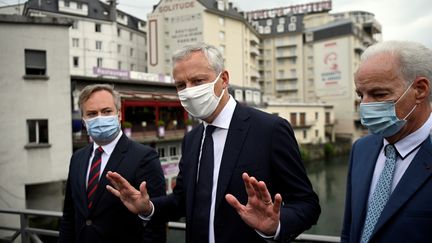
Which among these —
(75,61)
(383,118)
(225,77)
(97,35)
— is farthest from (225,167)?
(97,35)

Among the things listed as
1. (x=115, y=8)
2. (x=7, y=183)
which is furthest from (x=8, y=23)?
(x=115, y=8)

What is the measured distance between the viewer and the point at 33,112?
1459 cm

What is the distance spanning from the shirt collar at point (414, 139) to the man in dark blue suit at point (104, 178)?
147 cm

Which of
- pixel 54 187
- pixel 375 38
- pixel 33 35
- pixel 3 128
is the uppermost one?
pixel 375 38

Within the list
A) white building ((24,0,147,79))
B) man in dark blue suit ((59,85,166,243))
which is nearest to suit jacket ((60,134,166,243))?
man in dark blue suit ((59,85,166,243))

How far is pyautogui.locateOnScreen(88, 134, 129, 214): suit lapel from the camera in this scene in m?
2.73

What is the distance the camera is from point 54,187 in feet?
50.0

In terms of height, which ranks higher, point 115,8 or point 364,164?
point 115,8

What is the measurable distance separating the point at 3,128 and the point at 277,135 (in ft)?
47.3

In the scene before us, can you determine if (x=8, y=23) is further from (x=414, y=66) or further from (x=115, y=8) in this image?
(x=115, y=8)

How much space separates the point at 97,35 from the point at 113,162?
131 ft

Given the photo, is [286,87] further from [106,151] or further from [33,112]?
[106,151]

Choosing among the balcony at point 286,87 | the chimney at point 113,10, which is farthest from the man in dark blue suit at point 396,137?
the balcony at point 286,87

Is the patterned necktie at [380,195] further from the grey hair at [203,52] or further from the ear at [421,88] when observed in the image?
the grey hair at [203,52]
